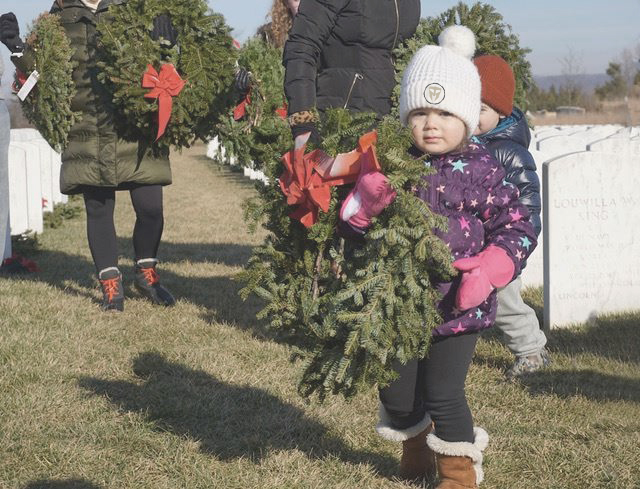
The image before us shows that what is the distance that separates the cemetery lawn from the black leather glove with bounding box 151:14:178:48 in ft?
6.26

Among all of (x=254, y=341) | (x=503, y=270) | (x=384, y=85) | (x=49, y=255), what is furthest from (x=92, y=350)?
(x=49, y=255)

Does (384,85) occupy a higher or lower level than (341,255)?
higher

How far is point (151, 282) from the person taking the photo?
22.1 ft

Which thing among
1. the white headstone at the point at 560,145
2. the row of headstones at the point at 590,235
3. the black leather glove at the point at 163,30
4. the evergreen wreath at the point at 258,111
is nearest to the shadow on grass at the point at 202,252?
the evergreen wreath at the point at 258,111

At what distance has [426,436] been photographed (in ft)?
11.2

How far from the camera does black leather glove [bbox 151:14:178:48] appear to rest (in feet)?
19.8

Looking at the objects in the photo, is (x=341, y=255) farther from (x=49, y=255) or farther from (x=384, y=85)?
(x=49, y=255)

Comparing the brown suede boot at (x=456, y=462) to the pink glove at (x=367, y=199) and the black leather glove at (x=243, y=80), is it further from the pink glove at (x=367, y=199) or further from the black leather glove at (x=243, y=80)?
the black leather glove at (x=243, y=80)

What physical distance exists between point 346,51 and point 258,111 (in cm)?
151

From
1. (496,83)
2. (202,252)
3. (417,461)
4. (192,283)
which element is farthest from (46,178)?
(417,461)

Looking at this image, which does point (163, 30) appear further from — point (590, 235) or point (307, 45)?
point (590, 235)

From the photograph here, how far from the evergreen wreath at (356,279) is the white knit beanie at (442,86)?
0.48 ft

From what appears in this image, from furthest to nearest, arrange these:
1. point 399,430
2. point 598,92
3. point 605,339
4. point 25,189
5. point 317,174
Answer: point 598,92, point 25,189, point 605,339, point 399,430, point 317,174

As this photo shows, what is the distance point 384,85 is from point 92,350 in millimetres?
2356
